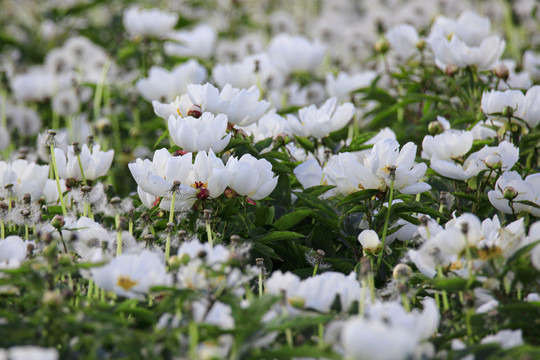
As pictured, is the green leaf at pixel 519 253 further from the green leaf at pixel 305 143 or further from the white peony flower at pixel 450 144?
the green leaf at pixel 305 143

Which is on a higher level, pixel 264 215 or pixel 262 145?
pixel 262 145

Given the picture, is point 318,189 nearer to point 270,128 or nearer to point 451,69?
point 270,128

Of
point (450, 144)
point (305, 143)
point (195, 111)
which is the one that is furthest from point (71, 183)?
point (450, 144)

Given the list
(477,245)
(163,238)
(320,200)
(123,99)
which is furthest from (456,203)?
(123,99)

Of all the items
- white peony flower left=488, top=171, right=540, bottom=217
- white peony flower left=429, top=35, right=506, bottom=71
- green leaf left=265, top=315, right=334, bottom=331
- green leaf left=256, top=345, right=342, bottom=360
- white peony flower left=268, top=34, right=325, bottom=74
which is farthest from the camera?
white peony flower left=268, top=34, right=325, bottom=74

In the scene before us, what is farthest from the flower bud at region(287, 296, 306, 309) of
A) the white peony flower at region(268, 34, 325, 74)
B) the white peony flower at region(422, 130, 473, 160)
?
the white peony flower at region(268, 34, 325, 74)

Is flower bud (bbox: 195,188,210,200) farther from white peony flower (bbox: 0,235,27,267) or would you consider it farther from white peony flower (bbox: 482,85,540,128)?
white peony flower (bbox: 482,85,540,128)

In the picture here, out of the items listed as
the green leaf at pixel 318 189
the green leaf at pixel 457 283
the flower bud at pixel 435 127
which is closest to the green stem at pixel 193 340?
the green leaf at pixel 457 283
